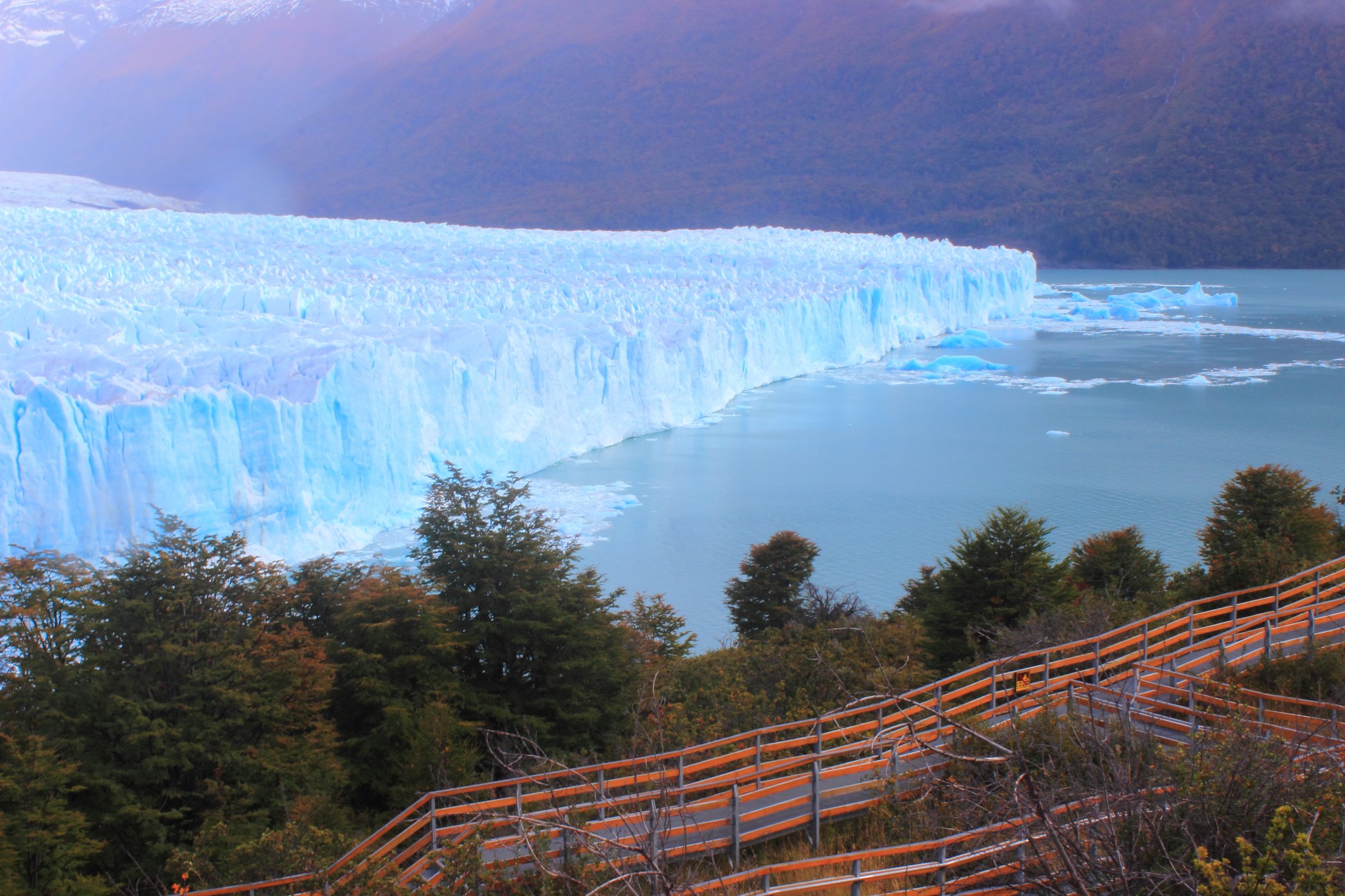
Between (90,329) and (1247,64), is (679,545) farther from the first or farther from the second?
(1247,64)

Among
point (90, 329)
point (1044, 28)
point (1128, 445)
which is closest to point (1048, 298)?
point (1128, 445)

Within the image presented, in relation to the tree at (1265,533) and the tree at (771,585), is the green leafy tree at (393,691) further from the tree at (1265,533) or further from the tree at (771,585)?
the tree at (1265,533)

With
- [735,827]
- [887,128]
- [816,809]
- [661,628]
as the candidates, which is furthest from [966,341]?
[887,128]

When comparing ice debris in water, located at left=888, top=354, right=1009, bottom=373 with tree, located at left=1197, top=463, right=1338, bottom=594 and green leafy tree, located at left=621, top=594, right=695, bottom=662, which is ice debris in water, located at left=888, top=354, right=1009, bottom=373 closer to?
tree, located at left=1197, top=463, right=1338, bottom=594

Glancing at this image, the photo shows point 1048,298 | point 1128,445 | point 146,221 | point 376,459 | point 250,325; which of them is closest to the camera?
point 376,459

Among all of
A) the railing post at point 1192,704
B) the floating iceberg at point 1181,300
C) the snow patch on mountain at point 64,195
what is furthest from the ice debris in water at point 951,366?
the snow patch on mountain at point 64,195

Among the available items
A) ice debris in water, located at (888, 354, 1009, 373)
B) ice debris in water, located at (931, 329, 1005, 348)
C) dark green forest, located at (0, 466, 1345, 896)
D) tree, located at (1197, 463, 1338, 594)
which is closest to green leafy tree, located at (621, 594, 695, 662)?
dark green forest, located at (0, 466, 1345, 896)
